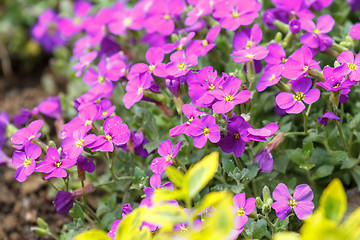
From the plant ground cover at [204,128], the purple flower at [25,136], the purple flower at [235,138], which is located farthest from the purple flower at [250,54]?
the purple flower at [25,136]

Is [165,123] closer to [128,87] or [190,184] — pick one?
[128,87]

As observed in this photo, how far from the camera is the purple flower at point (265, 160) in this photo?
2082 mm

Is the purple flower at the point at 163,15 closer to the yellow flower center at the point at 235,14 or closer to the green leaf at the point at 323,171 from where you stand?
the yellow flower center at the point at 235,14

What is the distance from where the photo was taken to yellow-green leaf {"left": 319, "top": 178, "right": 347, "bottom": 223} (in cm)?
119

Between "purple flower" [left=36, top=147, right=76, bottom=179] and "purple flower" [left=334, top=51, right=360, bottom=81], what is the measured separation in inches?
49.2

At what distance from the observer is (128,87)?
2.25 metres

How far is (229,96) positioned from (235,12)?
689 mm

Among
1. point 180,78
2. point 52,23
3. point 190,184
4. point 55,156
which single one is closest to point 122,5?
point 52,23

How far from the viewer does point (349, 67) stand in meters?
2.03

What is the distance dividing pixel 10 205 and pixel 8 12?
212cm

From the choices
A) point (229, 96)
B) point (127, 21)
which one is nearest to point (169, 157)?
point (229, 96)

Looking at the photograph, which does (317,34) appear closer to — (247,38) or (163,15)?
(247,38)

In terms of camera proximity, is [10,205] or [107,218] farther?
[10,205]

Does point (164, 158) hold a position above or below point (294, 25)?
below
